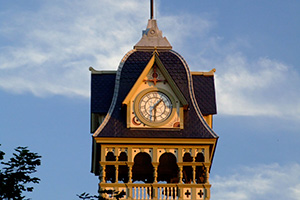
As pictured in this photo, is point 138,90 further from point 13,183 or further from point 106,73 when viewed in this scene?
point 13,183

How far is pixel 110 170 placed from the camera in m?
54.4

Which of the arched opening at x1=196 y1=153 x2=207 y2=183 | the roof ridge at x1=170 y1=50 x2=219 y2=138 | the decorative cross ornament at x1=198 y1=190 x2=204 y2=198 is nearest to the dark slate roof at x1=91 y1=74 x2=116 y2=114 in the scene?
the roof ridge at x1=170 y1=50 x2=219 y2=138

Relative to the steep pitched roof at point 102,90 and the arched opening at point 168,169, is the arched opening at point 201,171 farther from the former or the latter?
the steep pitched roof at point 102,90

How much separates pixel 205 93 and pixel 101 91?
4.83 meters

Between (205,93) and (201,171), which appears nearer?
(201,171)

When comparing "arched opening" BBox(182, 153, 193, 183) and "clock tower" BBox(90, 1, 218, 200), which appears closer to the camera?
"clock tower" BBox(90, 1, 218, 200)

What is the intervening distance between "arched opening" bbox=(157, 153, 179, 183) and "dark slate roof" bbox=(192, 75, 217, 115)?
2605mm

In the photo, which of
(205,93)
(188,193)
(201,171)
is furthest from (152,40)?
(188,193)

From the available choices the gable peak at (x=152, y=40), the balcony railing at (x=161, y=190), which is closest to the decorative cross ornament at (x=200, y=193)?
the balcony railing at (x=161, y=190)

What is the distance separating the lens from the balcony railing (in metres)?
51.1

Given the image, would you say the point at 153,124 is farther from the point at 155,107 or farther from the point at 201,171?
the point at 201,171

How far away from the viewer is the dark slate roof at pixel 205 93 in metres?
54.1

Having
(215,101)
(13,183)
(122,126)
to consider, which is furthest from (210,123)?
(13,183)

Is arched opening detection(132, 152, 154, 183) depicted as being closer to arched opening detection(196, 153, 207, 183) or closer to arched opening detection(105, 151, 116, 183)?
arched opening detection(105, 151, 116, 183)
